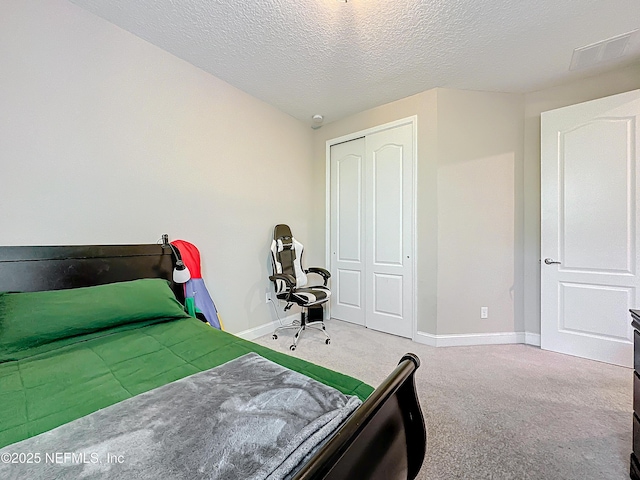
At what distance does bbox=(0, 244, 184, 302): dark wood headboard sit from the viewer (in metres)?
1.62

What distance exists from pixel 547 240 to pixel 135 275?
3.72 m

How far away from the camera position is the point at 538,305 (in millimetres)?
2947

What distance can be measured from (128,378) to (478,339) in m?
3.15

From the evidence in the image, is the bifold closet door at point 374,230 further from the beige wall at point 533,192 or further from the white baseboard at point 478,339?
the beige wall at point 533,192

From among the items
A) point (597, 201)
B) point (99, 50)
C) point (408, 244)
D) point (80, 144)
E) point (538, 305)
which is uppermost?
point (99, 50)

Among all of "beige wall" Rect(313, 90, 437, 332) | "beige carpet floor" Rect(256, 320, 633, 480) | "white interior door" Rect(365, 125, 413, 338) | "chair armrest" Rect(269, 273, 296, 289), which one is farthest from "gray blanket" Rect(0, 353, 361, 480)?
"white interior door" Rect(365, 125, 413, 338)

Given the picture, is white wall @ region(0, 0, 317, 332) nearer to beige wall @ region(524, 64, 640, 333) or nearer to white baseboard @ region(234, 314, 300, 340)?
white baseboard @ region(234, 314, 300, 340)

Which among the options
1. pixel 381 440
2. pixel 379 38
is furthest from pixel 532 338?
pixel 379 38

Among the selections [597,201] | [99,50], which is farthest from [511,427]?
[99,50]

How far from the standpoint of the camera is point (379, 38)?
2207mm

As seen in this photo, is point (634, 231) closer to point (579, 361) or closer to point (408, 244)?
point (579, 361)

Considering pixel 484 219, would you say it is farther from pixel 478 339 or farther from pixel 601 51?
pixel 601 51

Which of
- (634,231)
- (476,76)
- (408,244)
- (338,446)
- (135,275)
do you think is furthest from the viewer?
(408,244)

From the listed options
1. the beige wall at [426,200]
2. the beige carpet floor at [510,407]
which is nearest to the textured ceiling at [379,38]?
the beige wall at [426,200]
